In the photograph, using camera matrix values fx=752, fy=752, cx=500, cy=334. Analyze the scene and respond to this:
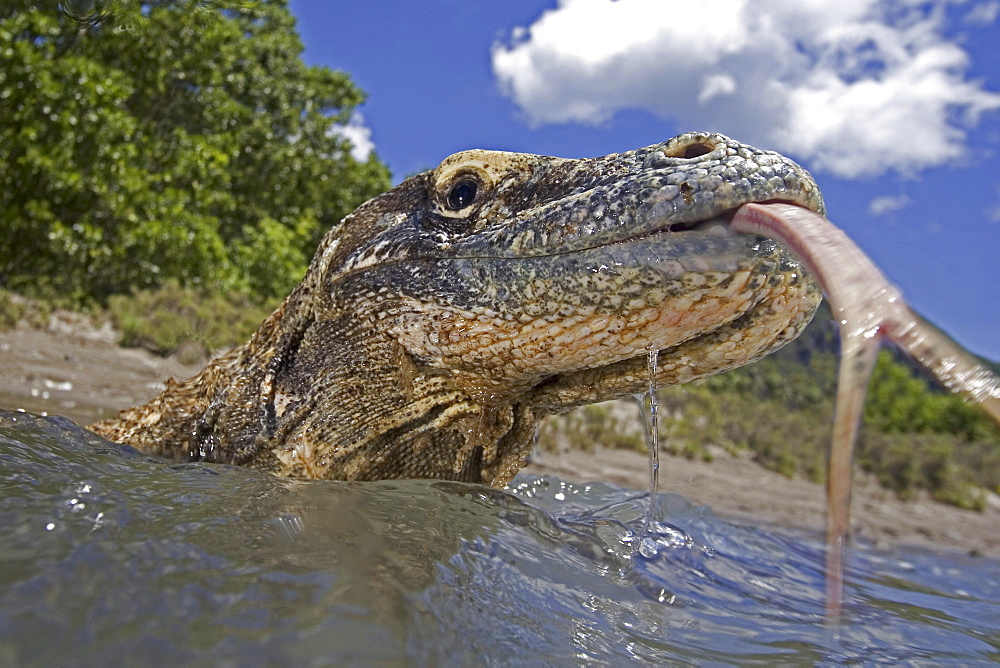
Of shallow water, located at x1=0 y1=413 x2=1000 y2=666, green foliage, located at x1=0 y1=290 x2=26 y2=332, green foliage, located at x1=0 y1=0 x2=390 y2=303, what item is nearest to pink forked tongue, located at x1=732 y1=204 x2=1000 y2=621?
shallow water, located at x1=0 y1=413 x2=1000 y2=666

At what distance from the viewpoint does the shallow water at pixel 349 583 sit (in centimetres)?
141

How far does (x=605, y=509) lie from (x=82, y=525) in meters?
3.08

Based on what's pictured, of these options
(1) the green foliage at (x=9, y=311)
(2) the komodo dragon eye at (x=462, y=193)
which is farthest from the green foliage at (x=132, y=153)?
(2) the komodo dragon eye at (x=462, y=193)

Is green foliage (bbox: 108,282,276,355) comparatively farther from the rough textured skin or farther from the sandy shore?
the rough textured skin

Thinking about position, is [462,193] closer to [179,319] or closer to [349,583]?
[349,583]

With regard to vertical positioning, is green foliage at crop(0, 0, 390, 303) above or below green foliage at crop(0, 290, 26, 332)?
above

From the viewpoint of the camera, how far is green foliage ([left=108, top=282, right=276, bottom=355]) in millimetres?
11344

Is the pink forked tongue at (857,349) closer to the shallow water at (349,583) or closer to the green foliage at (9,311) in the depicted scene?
the shallow water at (349,583)

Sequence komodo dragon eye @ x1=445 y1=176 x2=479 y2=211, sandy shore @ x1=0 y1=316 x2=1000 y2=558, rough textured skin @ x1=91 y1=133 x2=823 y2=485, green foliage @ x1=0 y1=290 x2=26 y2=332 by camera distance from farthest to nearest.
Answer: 1. green foliage @ x1=0 y1=290 x2=26 y2=332
2. sandy shore @ x1=0 y1=316 x2=1000 y2=558
3. komodo dragon eye @ x1=445 y1=176 x2=479 y2=211
4. rough textured skin @ x1=91 y1=133 x2=823 y2=485

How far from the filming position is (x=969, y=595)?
17.9ft

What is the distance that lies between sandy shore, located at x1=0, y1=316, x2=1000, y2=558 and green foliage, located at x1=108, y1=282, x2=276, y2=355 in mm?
337

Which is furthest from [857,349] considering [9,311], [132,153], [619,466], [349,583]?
[132,153]

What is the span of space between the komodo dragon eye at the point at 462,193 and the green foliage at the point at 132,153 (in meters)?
12.3

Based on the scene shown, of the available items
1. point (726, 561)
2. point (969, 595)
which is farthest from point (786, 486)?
point (726, 561)
